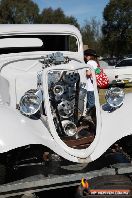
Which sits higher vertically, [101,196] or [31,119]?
[31,119]

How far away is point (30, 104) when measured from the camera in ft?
16.3

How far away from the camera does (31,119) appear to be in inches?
198

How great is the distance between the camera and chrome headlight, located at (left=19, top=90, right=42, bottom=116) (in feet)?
16.2

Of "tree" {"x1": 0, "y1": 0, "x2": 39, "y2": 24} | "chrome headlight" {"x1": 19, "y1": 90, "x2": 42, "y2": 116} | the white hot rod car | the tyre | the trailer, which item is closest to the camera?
the trailer

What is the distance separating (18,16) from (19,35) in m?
44.7

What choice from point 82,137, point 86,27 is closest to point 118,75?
point 82,137

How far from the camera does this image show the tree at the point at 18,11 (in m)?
49.3

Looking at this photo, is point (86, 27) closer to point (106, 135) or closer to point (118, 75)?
point (118, 75)

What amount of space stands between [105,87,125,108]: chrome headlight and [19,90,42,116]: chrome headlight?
0.98 metres

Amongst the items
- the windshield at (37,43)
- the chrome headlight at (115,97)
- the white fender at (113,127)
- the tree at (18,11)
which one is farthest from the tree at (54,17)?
the white fender at (113,127)

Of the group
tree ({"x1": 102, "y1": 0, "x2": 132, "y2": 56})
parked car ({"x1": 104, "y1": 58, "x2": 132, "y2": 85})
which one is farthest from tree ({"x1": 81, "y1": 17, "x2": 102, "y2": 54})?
parked car ({"x1": 104, "y1": 58, "x2": 132, "y2": 85})

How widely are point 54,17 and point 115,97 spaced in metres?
Result: 47.7

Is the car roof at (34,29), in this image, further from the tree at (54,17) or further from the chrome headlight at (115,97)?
the tree at (54,17)

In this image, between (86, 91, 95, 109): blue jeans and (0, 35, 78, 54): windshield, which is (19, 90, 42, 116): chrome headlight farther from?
(0, 35, 78, 54): windshield
